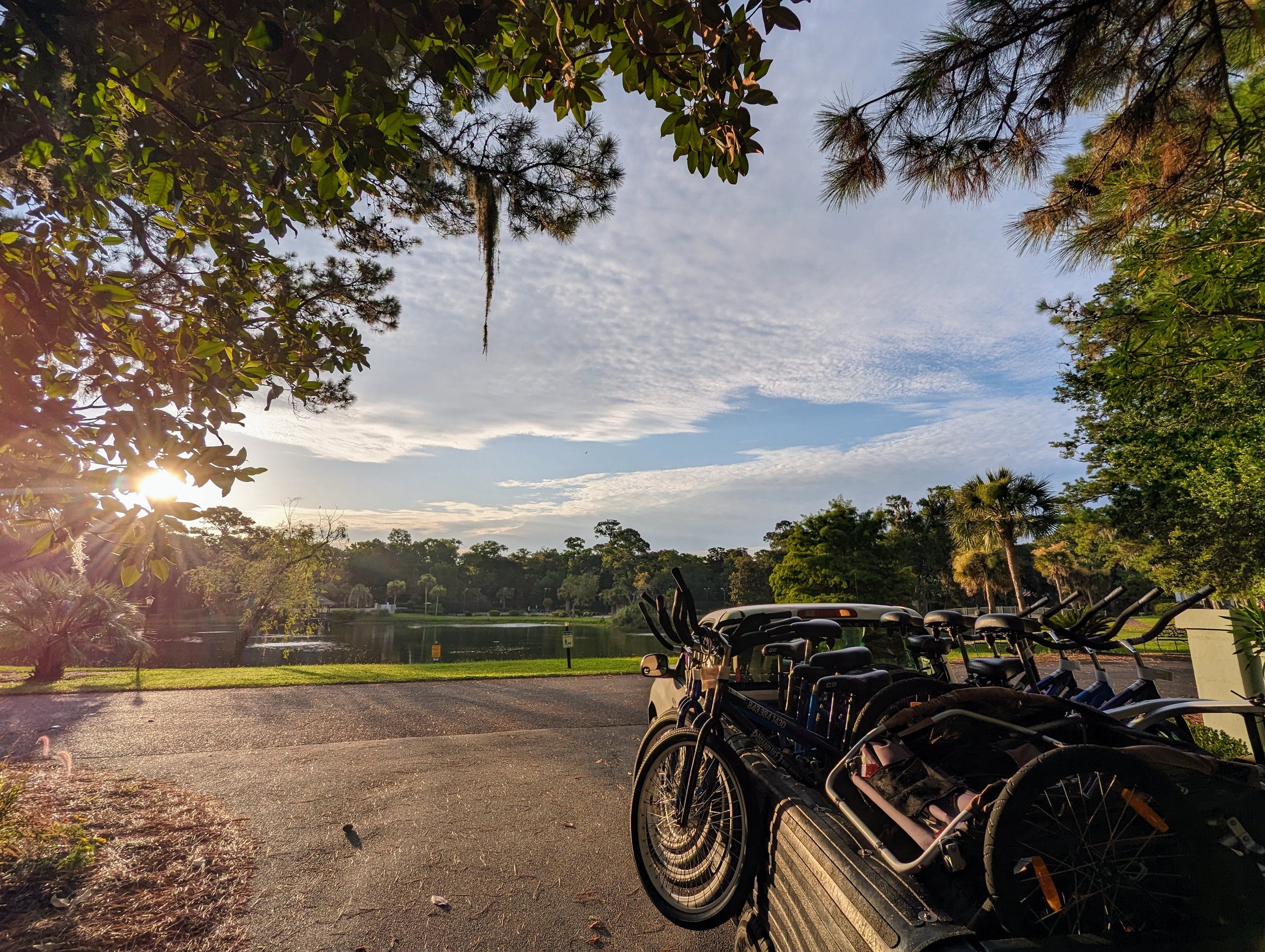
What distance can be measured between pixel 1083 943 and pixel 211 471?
4032 millimetres

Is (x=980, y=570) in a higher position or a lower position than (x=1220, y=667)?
higher

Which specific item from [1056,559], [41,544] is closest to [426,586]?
[1056,559]

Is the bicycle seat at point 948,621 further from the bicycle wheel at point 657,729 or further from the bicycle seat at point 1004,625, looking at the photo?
the bicycle wheel at point 657,729

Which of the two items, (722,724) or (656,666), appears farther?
(656,666)

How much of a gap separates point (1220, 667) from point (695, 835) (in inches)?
298

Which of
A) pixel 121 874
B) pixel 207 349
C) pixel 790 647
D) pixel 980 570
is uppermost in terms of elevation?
pixel 207 349

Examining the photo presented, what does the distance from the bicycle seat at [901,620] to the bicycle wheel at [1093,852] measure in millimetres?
2661

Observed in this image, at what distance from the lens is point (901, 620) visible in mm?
4215

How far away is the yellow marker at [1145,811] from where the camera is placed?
4.92 feet

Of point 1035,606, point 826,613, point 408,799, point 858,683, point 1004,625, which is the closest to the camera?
point 858,683

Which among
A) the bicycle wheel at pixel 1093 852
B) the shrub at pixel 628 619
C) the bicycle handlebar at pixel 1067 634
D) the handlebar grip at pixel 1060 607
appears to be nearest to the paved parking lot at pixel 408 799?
the bicycle wheel at pixel 1093 852

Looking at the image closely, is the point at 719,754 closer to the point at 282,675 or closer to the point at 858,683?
the point at 858,683

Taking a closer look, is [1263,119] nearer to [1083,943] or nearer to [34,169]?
[1083,943]

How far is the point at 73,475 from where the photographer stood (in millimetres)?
3314
